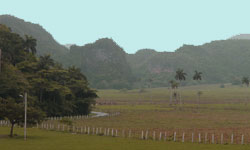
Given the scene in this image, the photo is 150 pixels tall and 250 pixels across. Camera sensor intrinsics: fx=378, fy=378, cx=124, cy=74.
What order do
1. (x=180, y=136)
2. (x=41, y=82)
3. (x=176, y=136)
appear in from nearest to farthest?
(x=176, y=136), (x=180, y=136), (x=41, y=82)

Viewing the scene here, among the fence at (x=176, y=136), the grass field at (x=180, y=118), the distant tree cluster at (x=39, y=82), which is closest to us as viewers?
the fence at (x=176, y=136)

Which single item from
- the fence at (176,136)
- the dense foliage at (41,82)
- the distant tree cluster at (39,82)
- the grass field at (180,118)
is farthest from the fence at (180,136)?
the dense foliage at (41,82)

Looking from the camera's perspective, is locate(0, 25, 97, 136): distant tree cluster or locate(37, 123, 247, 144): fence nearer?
locate(37, 123, 247, 144): fence

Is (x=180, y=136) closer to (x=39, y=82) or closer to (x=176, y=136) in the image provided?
(x=176, y=136)

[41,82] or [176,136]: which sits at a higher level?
[41,82]

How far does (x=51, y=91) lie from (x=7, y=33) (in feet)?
72.5

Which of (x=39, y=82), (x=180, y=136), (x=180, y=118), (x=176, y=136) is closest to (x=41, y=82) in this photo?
(x=39, y=82)

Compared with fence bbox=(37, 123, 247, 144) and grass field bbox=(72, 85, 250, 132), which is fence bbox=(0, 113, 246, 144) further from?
grass field bbox=(72, 85, 250, 132)

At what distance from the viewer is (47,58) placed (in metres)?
106

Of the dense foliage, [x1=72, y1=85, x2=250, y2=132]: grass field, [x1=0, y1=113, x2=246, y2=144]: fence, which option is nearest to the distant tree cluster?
the dense foliage

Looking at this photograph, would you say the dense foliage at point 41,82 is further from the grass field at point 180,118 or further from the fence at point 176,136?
the fence at point 176,136

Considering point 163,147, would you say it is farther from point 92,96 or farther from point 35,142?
point 92,96

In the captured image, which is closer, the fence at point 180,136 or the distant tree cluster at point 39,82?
the fence at point 180,136

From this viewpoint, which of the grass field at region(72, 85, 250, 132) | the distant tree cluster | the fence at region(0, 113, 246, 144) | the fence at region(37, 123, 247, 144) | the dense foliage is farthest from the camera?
the dense foliage
